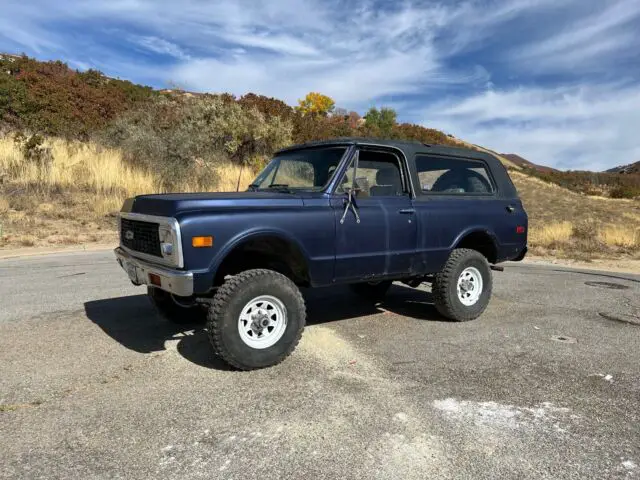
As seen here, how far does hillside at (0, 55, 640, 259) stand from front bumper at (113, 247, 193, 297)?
8.08 metres

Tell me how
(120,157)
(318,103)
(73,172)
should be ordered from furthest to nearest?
(318,103) < (120,157) < (73,172)

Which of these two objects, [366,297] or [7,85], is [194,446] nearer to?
[366,297]

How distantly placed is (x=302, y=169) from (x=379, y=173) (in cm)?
82

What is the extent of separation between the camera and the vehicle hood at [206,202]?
390 cm

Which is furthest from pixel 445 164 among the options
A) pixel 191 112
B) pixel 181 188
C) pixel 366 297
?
pixel 191 112

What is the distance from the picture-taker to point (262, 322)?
412cm

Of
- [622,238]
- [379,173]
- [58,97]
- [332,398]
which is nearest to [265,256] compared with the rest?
[379,173]

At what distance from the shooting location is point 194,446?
289 cm

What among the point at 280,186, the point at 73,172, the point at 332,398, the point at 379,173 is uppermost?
the point at 73,172

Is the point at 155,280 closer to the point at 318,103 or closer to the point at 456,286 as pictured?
the point at 456,286

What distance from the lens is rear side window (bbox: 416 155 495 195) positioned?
556cm

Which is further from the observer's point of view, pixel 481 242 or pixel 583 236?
pixel 583 236

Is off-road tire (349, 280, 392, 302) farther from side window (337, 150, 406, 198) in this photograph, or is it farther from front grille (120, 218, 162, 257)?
front grille (120, 218, 162, 257)

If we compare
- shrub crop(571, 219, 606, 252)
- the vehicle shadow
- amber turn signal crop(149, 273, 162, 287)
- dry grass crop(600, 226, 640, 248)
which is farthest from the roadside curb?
dry grass crop(600, 226, 640, 248)
